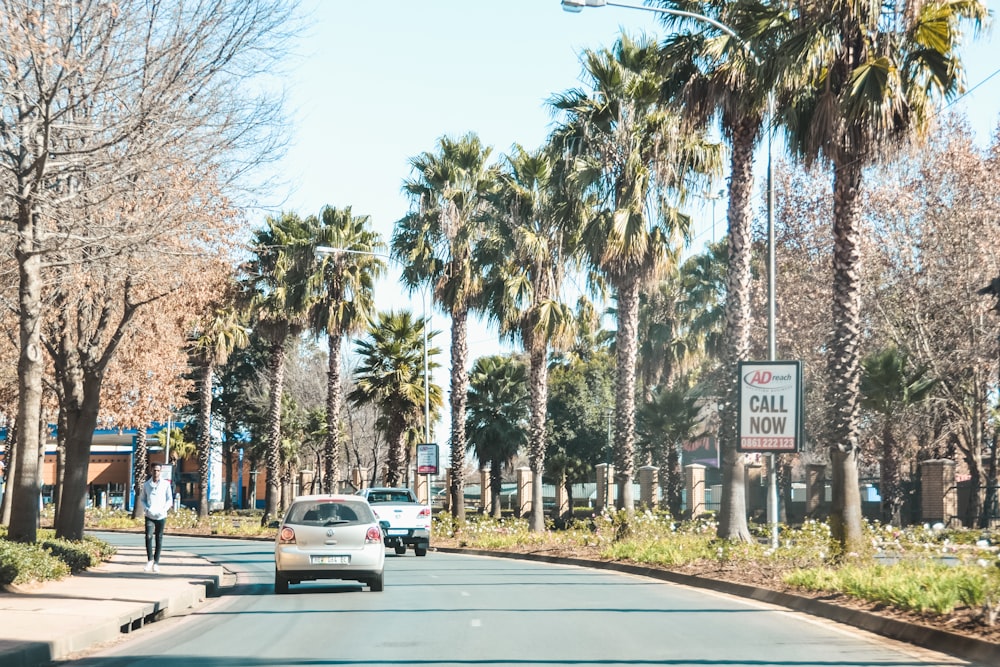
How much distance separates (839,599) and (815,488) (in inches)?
1365

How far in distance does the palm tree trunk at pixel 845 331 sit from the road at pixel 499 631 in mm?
2916

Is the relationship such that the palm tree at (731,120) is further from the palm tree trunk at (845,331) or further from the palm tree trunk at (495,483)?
the palm tree trunk at (495,483)

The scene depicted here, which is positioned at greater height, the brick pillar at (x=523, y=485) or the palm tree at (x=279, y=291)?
the palm tree at (x=279, y=291)

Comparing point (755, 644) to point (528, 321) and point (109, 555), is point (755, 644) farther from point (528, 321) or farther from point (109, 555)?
point (528, 321)

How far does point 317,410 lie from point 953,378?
4562 centimetres

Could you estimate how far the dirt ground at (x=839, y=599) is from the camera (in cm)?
1277

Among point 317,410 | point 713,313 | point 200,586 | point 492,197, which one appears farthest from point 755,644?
point 317,410

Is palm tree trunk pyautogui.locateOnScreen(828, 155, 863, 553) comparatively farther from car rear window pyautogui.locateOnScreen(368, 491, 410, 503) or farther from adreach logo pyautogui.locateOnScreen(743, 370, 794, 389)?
car rear window pyautogui.locateOnScreen(368, 491, 410, 503)

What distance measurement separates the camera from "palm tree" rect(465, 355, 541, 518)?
68.5 meters

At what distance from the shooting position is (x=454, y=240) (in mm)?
43031

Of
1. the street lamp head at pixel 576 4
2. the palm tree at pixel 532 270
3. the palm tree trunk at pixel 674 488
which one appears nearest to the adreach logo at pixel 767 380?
the street lamp head at pixel 576 4

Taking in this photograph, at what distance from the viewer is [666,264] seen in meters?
33.8

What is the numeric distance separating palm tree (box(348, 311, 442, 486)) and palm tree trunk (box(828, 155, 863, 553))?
3251 centimetres

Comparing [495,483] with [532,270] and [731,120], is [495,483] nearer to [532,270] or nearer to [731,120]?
[532,270]
